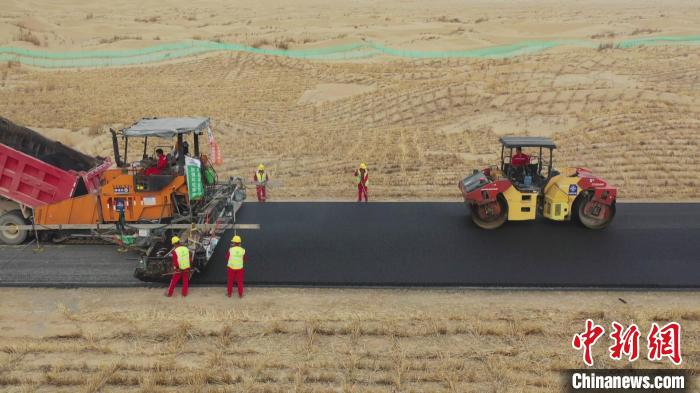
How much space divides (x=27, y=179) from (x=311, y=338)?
275 inches

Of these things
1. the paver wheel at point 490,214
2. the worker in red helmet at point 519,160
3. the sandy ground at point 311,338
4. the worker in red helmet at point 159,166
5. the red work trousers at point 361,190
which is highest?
the worker in red helmet at point 519,160

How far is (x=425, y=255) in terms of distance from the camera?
12.3 meters

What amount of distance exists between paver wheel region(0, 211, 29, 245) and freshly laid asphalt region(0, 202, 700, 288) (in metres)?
0.21

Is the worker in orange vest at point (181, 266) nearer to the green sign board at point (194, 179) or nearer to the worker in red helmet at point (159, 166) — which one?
the green sign board at point (194, 179)

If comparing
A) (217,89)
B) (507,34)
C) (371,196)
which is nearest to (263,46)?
(217,89)

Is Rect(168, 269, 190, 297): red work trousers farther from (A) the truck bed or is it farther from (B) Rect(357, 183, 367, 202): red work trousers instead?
(B) Rect(357, 183, 367, 202): red work trousers

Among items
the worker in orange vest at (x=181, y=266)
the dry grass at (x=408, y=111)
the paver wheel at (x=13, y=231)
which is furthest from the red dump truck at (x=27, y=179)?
the dry grass at (x=408, y=111)

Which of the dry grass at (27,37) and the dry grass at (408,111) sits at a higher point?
the dry grass at (27,37)

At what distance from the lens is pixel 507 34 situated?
50344 millimetres

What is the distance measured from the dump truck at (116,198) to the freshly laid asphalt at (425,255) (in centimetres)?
48

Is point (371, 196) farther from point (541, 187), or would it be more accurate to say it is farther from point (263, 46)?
point (263, 46)

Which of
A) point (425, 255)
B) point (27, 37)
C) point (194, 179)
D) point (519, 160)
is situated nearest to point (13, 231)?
point (194, 179)

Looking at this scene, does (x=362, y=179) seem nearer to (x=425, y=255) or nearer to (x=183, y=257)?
(x=425, y=255)

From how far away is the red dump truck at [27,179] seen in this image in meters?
12.5
